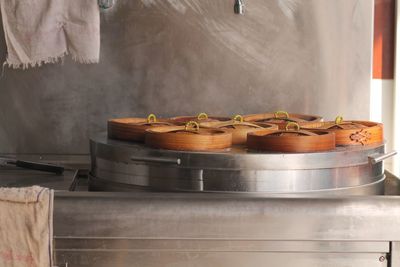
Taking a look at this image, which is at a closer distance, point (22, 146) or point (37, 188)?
point (37, 188)

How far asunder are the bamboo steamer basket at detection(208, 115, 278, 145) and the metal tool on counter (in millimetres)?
499

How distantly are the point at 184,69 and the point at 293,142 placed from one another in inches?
29.9

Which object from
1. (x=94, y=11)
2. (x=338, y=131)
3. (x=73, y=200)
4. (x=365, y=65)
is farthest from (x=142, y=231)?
(x=365, y=65)

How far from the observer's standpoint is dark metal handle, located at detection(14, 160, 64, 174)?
223 cm

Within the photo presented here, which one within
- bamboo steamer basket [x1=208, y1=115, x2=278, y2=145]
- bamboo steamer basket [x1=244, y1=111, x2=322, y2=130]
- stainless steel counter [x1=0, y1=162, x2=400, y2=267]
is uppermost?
bamboo steamer basket [x1=244, y1=111, x2=322, y2=130]

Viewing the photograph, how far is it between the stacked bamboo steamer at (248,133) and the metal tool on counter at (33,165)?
0.75 ft

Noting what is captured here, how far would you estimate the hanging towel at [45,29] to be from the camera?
224 cm

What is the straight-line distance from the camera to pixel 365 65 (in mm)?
2568

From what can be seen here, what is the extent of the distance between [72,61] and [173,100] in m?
0.37

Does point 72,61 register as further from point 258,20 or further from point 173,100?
point 258,20

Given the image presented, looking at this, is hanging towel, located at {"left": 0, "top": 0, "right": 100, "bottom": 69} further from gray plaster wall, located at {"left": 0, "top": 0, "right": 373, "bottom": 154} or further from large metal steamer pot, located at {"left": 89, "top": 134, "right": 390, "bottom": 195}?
large metal steamer pot, located at {"left": 89, "top": 134, "right": 390, "bottom": 195}

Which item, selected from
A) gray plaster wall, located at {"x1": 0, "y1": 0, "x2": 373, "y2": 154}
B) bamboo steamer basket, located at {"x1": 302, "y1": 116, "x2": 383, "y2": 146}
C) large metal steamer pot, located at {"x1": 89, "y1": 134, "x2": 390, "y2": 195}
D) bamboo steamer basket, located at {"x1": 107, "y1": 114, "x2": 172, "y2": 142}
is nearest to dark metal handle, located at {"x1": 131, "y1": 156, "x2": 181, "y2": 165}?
large metal steamer pot, located at {"x1": 89, "y1": 134, "x2": 390, "y2": 195}

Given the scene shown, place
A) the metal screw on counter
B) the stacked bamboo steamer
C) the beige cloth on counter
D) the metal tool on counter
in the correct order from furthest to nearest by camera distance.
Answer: the metal screw on counter < the metal tool on counter < the stacked bamboo steamer < the beige cloth on counter

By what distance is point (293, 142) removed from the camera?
1.86m
